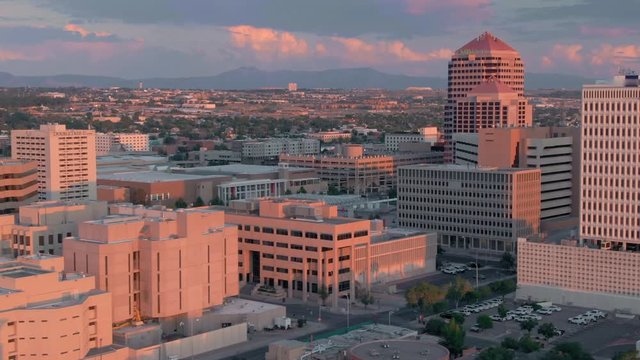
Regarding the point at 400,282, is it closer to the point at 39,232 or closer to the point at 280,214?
the point at 280,214

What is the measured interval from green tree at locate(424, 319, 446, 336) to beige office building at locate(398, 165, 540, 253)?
1360 inches

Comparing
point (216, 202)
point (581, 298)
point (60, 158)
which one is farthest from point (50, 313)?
point (216, 202)

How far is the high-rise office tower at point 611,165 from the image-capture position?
245 feet

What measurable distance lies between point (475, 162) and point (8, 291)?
251ft

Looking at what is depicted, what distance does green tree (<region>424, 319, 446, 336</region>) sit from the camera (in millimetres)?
63312

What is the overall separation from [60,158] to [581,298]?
193ft

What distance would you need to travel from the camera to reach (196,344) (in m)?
60.7

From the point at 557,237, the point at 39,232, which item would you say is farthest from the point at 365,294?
the point at 39,232

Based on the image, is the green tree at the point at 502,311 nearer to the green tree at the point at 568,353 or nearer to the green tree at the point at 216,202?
the green tree at the point at 568,353

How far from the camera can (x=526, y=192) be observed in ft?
322

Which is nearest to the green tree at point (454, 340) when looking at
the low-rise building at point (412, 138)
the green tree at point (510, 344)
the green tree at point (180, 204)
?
the green tree at point (510, 344)

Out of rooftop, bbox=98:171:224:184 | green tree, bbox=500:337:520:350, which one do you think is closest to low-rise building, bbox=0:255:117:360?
green tree, bbox=500:337:520:350

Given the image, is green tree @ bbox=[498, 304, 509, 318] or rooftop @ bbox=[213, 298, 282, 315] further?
green tree @ bbox=[498, 304, 509, 318]

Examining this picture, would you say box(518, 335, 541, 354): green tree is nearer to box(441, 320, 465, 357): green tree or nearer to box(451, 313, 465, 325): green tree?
box(441, 320, 465, 357): green tree
